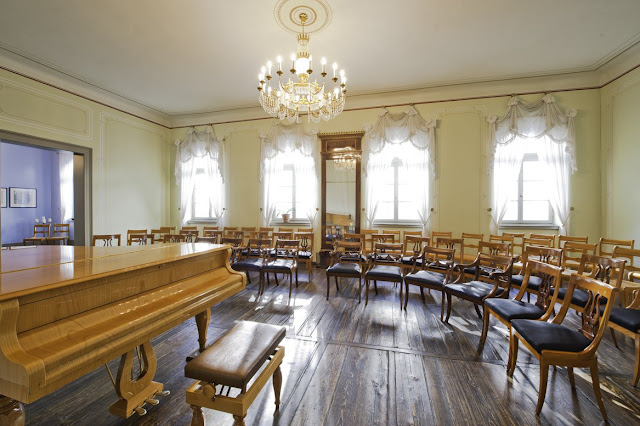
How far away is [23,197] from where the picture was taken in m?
7.74

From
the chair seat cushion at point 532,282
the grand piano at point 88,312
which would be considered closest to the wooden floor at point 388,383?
the grand piano at point 88,312

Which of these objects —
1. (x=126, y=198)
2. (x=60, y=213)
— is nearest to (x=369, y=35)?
(x=126, y=198)

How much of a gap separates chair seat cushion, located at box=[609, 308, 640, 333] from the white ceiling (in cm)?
355

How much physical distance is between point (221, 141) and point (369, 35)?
4490mm

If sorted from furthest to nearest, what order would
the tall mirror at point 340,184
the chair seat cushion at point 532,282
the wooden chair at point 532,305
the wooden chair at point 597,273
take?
1. the tall mirror at point 340,184
2. the chair seat cushion at point 532,282
3. the wooden chair at point 597,273
4. the wooden chair at point 532,305

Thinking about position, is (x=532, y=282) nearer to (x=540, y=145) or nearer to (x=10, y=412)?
(x=540, y=145)

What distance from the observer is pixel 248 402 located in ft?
Result: 4.66

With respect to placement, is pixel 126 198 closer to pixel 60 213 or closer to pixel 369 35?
pixel 60 213

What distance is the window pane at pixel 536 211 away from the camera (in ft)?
17.2

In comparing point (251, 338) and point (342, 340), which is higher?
point (251, 338)

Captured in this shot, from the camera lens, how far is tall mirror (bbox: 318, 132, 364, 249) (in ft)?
19.8

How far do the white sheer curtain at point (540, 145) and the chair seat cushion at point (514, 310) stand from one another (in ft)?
11.1

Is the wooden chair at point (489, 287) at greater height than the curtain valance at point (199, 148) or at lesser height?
lesser

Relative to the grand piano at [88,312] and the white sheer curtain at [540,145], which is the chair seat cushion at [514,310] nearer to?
the grand piano at [88,312]
